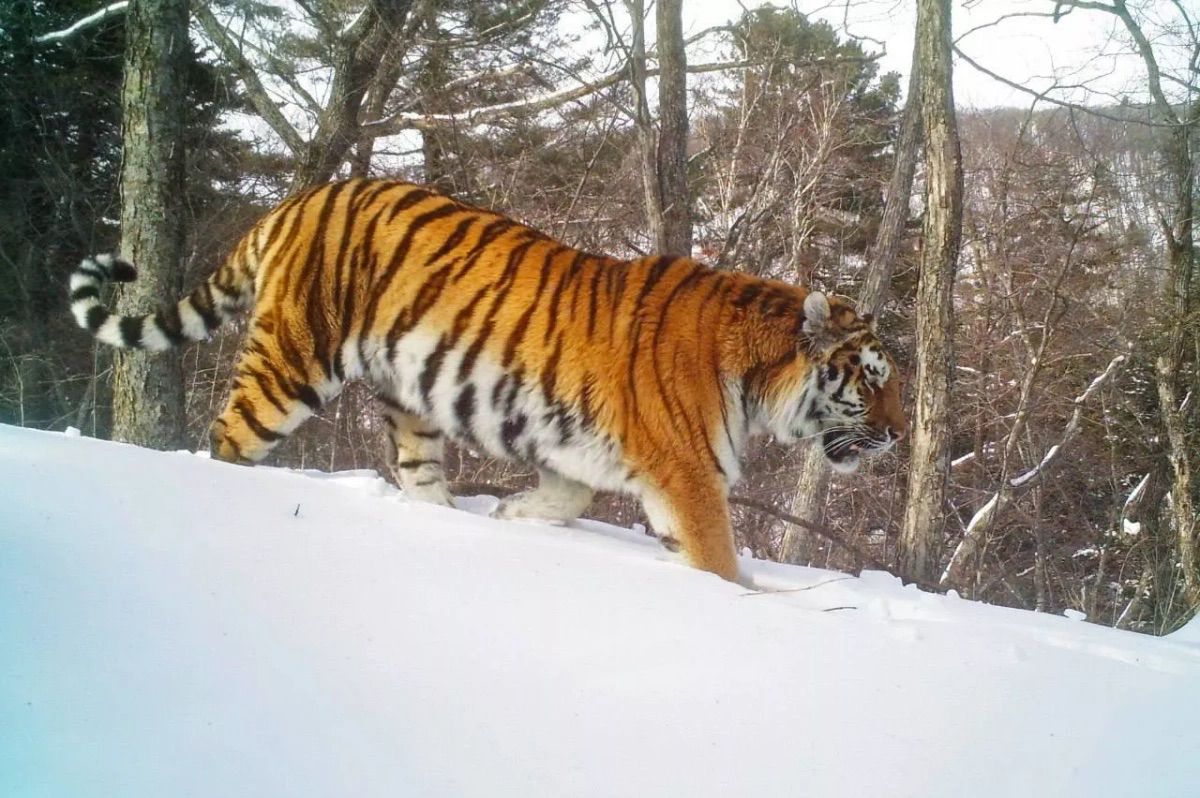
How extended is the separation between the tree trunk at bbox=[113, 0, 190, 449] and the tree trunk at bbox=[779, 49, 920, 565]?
5.33m

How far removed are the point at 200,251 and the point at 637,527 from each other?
1127cm

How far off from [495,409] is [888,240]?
5.16m

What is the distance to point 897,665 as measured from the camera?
7.65 feet

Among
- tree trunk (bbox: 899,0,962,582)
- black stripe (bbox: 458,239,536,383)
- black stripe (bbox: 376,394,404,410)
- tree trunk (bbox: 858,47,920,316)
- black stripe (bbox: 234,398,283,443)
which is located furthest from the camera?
tree trunk (bbox: 858,47,920,316)

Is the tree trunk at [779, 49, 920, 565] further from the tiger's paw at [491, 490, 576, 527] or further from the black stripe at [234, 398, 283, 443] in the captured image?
the black stripe at [234, 398, 283, 443]

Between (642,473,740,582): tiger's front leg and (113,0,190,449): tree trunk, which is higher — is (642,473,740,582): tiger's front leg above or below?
below

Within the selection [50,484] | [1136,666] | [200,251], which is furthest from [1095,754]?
[200,251]

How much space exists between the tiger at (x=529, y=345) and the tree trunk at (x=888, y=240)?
334 centimetres

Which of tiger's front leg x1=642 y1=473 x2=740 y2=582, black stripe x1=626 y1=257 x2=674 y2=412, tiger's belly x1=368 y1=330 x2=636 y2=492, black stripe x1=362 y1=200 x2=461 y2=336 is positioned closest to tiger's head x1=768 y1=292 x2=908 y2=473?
tiger's front leg x1=642 y1=473 x2=740 y2=582

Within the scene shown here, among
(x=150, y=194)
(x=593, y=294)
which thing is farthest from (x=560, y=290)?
(x=150, y=194)

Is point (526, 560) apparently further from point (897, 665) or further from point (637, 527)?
point (637, 527)

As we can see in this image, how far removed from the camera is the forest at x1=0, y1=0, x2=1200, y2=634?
5930 mm

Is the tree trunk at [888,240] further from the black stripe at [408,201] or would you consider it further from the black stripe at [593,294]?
the black stripe at [408,201]

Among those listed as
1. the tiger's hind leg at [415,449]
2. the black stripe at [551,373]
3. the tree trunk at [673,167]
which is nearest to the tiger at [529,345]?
the black stripe at [551,373]
